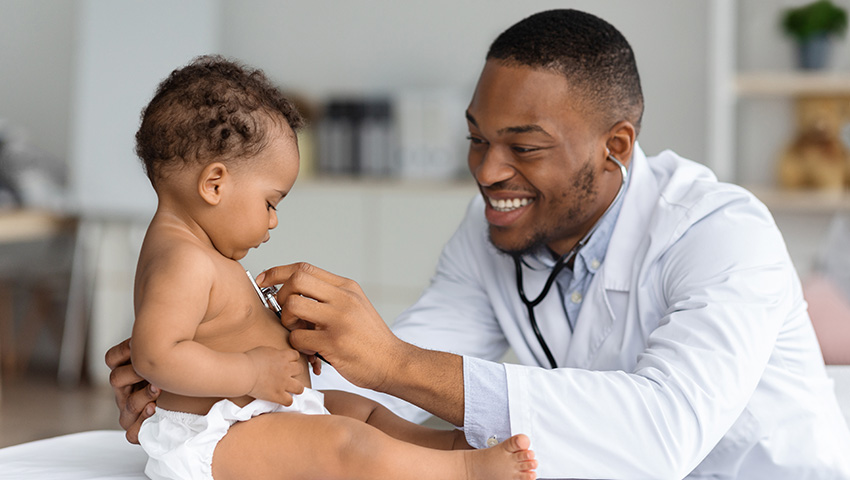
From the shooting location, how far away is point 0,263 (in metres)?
4.61

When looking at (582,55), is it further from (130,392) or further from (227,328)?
(130,392)

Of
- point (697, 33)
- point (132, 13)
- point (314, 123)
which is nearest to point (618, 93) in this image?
point (697, 33)

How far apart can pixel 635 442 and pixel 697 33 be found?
3.02 metres

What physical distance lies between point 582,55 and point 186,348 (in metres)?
0.88

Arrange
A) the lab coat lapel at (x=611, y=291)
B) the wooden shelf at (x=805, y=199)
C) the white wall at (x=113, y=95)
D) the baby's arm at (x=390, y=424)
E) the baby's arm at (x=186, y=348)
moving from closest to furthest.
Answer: the baby's arm at (x=186, y=348) → the baby's arm at (x=390, y=424) → the lab coat lapel at (x=611, y=291) → the wooden shelf at (x=805, y=199) → the white wall at (x=113, y=95)

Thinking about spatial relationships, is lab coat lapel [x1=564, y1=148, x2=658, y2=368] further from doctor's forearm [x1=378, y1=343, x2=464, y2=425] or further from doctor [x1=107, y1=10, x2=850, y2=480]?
doctor's forearm [x1=378, y1=343, x2=464, y2=425]

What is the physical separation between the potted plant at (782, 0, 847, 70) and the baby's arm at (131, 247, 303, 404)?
297 centimetres

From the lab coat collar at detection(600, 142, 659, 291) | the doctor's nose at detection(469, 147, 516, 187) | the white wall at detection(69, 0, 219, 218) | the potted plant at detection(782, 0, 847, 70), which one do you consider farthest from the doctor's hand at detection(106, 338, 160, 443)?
the potted plant at detection(782, 0, 847, 70)

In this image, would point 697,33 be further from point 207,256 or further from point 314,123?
point 207,256

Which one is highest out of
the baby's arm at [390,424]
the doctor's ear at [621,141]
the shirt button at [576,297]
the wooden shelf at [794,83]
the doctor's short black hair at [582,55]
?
the wooden shelf at [794,83]

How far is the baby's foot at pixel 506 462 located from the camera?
110 centimetres

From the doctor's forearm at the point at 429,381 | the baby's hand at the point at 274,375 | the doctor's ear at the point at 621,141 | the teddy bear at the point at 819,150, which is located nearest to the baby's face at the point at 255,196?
the baby's hand at the point at 274,375

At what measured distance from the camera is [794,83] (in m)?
3.42

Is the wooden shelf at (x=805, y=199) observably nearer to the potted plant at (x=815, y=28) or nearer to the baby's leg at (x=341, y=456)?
the potted plant at (x=815, y=28)
